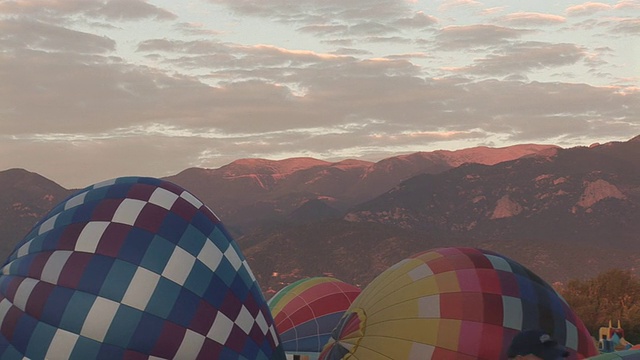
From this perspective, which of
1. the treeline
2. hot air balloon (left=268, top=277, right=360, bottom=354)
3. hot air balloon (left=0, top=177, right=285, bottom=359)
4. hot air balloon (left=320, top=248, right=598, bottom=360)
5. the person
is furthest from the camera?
the treeline

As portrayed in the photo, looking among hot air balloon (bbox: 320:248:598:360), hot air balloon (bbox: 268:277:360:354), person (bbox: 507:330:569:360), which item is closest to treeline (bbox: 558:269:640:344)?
Answer: hot air balloon (bbox: 268:277:360:354)

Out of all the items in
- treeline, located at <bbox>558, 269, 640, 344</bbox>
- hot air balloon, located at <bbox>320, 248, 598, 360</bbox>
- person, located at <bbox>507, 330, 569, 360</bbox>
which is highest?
person, located at <bbox>507, 330, 569, 360</bbox>

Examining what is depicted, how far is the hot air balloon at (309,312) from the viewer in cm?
2550

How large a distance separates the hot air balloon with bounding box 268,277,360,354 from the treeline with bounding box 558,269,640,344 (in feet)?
120

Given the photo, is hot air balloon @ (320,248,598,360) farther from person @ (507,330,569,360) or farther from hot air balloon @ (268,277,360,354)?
person @ (507,330,569,360)

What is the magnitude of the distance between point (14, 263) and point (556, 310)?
11280 mm

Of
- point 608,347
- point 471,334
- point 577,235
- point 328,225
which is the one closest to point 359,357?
point 471,334

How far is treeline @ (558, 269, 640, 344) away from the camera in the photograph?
62.4 meters

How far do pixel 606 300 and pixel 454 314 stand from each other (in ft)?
184

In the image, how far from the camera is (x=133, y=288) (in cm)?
1750

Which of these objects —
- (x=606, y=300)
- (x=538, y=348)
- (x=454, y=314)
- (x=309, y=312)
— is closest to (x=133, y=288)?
(x=454, y=314)

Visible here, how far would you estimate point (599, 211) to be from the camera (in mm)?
196000

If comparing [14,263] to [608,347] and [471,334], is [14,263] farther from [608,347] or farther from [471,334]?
[608,347]

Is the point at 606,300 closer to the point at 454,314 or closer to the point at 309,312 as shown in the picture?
the point at 309,312
